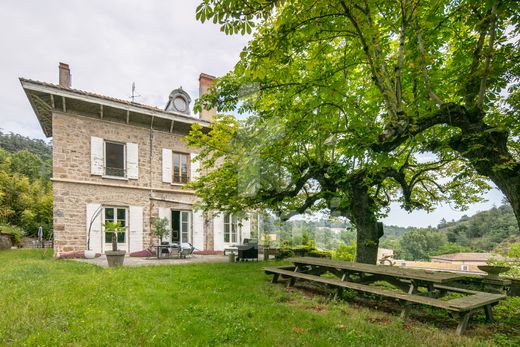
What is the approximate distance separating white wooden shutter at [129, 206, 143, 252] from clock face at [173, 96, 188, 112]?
5533mm

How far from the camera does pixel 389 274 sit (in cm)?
428

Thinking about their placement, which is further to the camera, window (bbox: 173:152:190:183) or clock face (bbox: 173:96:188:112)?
clock face (bbox: 173:96:188:112)

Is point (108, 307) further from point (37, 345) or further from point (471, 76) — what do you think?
point (471, 76)

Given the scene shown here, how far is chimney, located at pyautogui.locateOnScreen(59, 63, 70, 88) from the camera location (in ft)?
38.8

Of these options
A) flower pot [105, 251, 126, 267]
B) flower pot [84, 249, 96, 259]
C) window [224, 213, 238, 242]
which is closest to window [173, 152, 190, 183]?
window [224, 213, 238, 242]

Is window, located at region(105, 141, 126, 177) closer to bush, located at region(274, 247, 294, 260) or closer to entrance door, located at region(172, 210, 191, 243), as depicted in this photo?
entrance door, located at region(172, 210, 191, 243)

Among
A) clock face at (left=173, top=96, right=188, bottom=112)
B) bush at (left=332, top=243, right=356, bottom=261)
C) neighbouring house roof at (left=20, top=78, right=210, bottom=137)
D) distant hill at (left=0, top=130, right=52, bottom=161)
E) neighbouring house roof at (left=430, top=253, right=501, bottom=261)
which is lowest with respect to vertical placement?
neighbouring house roof at (left=430, top=253, right=501, bottom=261)

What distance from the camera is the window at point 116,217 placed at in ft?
38.3

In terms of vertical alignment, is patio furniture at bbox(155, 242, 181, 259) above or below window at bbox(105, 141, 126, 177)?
below

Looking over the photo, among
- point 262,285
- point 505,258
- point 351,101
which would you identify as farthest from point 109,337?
point 505,258

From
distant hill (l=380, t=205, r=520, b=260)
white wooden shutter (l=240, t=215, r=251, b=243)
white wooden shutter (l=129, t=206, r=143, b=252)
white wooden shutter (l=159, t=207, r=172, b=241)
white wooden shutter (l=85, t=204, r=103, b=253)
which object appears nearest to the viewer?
distant hill (l=380, t=205, r=520, b=260)

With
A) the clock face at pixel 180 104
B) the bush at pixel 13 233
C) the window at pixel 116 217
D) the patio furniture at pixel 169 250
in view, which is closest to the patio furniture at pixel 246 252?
the patio furniture at pixel 169 250

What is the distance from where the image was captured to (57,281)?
5672 millimetres

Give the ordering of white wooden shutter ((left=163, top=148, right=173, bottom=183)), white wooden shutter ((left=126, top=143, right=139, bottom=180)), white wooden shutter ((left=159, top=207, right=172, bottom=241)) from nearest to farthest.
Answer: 1. white wooden shutter ((left=126, top=143, right=139, bottom=180))
2. white wooden shutter ((left=159, top=207, right=172, bottom=241))
3. white wooden shutter ((left=163, top=148, right=173, bottom=183))
